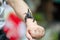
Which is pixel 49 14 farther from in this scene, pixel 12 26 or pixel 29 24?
pixel 29 24

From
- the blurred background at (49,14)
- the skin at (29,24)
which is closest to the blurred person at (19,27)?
the skin at (29,24)

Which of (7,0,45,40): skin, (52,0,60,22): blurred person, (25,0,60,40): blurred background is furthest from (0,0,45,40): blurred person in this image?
(52,0,60,22): blurred person

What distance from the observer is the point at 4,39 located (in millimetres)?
907

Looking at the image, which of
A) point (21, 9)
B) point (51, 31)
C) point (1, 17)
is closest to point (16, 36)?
point (1, 17)

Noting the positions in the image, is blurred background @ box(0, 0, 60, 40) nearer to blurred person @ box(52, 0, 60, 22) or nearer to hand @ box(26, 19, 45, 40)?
blurred person @ box(52, 0, 60, 22)

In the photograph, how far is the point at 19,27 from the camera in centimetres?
107

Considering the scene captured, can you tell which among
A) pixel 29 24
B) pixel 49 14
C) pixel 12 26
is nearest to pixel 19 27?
pixel 12 26

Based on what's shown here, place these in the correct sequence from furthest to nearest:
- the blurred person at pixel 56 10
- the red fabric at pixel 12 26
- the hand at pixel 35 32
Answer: the blurred person at pixel 56 10 < the red fabric at pixel 12 26 < the hand at pixel 35 32

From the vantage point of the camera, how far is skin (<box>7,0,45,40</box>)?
678 mm

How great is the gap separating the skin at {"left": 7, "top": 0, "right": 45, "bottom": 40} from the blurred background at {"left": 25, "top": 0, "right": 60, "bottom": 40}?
0.77 meters

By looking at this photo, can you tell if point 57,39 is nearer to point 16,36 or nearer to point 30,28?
point 16,36

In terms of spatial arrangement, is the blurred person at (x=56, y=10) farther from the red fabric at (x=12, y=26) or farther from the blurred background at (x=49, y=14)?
the red fabric at (x=12, y=26)

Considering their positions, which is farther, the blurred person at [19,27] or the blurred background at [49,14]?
the blurred background at [49,14]

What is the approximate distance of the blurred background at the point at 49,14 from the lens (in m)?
1.64
